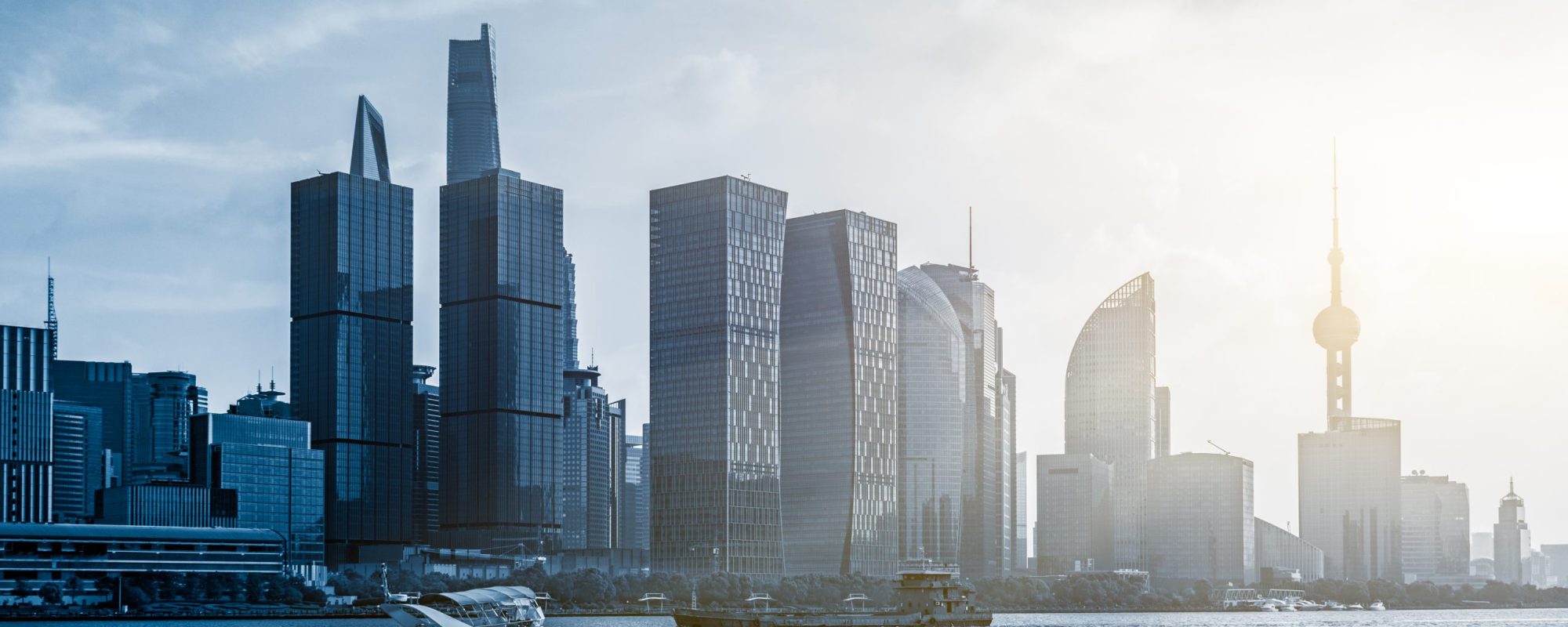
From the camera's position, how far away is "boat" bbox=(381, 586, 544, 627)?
568 ft

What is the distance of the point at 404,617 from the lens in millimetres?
172500

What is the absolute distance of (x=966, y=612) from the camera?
199125 mm

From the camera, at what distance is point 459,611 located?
621ft

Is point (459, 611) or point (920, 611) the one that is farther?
point (920, 611)

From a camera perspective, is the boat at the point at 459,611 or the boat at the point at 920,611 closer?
the boat at the point at 459,611

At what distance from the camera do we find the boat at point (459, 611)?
173000 millimetres

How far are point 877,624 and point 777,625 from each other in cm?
1089

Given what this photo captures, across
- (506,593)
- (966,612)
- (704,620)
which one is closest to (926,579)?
(966,612)

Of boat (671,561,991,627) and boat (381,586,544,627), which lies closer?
boat (381,586,544,627)

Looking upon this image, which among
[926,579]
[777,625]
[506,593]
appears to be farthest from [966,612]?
[506,593]

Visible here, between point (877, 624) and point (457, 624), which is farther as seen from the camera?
point (877, 624)

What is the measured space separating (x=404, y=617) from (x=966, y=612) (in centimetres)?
6217

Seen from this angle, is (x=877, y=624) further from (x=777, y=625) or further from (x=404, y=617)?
(x=404, y=617)

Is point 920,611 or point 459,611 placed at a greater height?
point 459,611
